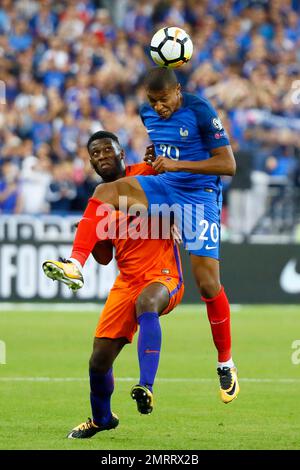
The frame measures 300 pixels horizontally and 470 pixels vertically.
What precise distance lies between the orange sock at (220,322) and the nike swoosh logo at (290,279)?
393 inches

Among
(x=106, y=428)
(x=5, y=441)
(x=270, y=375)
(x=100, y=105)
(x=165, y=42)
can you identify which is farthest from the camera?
(x=100, y=105)

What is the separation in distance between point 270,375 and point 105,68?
1175 cm

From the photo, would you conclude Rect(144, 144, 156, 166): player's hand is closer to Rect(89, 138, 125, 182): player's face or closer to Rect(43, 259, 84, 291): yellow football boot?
Rect(89, 138, 125, 182): player's face

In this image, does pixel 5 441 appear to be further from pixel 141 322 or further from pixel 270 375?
pixel 270 375

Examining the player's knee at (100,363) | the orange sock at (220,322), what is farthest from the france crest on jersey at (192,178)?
the player's knee at (100,363)

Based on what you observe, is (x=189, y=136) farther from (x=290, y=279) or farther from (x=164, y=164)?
(x=290, y=279)

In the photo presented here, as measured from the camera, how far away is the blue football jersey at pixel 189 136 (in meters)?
8.38

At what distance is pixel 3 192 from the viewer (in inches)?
Result: 755

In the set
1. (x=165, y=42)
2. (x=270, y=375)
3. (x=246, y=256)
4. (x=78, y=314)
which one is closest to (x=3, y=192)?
(x=78, y=314)

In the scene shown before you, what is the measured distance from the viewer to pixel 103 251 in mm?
8070

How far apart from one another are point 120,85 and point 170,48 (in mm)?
13749

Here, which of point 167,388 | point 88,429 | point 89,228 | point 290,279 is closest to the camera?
point 89,228

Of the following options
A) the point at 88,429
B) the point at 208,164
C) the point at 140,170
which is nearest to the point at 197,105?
the point at 208,164

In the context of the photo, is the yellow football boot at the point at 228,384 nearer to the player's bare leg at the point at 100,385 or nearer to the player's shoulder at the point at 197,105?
the player's bare leg at the point at 100,385
